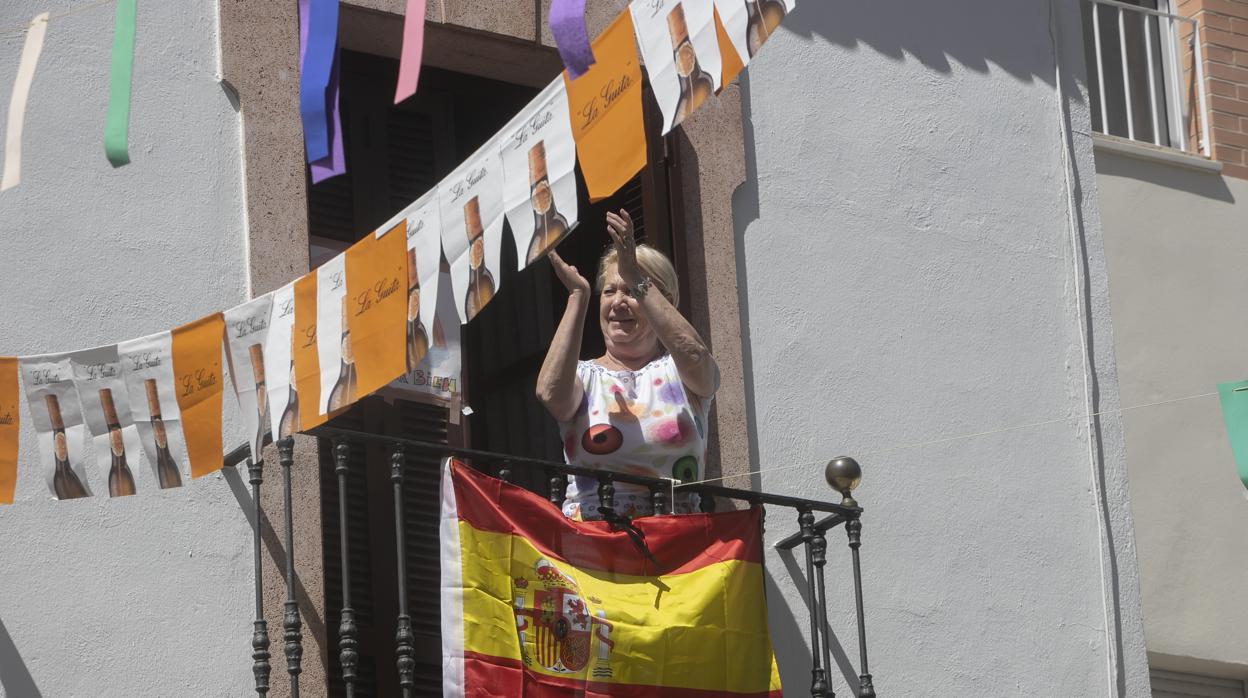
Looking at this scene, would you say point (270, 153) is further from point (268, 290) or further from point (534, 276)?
point (534, 276)

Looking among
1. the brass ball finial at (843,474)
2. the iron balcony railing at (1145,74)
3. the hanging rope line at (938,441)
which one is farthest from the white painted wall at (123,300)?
the iron balcony railing at (1145,74)

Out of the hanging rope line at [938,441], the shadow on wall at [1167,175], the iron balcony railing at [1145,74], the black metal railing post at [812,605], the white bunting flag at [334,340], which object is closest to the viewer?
the white bunting flag at [334,340]

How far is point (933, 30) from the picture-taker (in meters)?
9.50

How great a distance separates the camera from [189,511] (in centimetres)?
755

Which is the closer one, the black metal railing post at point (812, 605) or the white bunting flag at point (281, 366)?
the white bunting flag at point (281, 366)

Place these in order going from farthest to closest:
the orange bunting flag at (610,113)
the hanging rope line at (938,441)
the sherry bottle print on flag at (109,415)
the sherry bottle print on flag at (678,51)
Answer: the hanging rope line at (938,441) → the sherry bottle print on flag at (109,415) → the sherry bottle print on flag at (678,51) → the orange bunting flag at (610,113)

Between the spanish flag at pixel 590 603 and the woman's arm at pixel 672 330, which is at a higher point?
the woman's arm at pixel 672 330

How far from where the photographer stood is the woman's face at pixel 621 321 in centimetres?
780

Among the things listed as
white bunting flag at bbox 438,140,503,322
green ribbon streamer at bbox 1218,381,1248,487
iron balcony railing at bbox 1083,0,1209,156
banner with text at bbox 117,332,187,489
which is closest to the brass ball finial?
green ribbon streamer at bbox 1218,381,1248,487

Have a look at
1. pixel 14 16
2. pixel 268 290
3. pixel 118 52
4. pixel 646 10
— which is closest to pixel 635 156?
pixel 646 10

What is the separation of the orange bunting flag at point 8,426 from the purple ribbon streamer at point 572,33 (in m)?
1.98

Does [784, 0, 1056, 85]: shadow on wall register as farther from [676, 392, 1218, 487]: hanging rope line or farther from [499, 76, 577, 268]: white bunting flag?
[499, 76, 577, 268]: white bunting flag

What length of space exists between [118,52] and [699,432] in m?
2.14

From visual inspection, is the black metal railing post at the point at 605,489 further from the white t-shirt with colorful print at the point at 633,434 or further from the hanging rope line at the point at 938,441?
the hanging rope line at the point at 938,441
